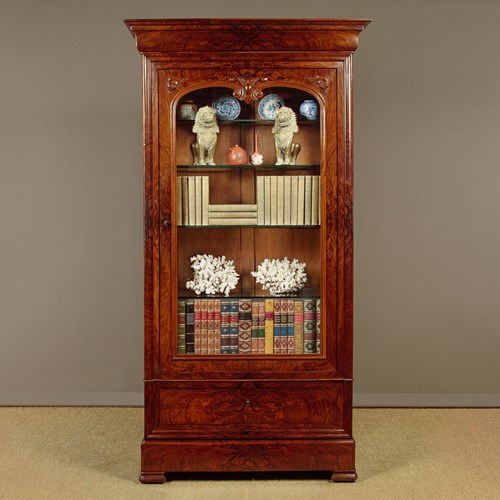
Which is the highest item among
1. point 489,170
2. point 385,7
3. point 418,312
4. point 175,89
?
point 385,7

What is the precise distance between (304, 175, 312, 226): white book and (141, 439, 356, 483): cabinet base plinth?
1063 mm

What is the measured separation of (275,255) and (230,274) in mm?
241

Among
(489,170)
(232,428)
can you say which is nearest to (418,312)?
(489,170)

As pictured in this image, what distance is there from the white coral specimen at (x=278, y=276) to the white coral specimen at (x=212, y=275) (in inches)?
4.9

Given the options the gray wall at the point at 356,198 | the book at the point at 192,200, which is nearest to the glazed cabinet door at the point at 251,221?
the book at the point at 192,200

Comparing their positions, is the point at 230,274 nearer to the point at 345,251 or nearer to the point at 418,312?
the point at 345,251

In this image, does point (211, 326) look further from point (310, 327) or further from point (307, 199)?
point (307, 199)

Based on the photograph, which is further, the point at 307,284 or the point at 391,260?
the point at 391,260

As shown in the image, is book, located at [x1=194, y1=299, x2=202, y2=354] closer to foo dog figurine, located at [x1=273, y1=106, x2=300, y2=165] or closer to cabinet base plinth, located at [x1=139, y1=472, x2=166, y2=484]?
cabinet base plinth, located at [x1=139, y1=472, x2=166, y2=484]

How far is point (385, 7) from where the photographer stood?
4.44 m

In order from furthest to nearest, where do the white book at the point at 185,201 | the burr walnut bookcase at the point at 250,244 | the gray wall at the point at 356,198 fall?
the gray wall at the point at 356,198, the white book at the point at 185,201, the burr walnut bookcase at the point at 250,244

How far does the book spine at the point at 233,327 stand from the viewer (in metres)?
3.45

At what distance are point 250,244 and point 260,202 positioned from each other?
8.3 inches

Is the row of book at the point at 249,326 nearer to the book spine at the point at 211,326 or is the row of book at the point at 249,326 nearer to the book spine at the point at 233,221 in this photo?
the book spine at the point at 211,326
